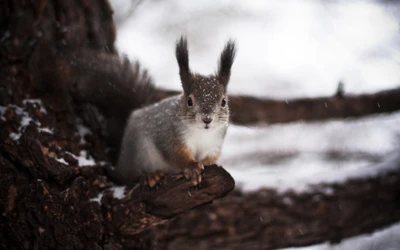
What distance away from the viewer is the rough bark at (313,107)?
1.90 m

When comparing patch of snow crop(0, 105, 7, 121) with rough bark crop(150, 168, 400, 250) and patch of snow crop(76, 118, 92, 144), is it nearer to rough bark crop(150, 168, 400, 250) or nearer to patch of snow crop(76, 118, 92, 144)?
patch of snow crop(76, 118, 92, 144)

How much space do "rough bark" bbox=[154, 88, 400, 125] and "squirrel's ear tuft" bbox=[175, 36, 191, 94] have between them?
0.56 metres

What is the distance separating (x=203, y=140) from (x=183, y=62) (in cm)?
31

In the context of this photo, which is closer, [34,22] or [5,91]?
[5,91]

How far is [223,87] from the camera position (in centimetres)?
133

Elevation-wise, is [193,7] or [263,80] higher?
[193,7]

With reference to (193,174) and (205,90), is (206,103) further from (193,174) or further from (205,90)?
(193,174)

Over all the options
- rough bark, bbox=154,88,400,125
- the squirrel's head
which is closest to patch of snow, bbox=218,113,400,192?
rough bark, bbox=154,88,400,125

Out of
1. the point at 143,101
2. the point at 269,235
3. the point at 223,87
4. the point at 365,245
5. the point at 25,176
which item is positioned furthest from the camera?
the point at 365,245

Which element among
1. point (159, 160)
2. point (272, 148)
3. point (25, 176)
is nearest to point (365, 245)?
point (272, 148)

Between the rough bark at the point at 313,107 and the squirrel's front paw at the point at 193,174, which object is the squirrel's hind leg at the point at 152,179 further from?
the rough bark at the point at 313,107

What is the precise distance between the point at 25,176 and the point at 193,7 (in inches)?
72.5

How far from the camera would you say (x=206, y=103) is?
1.23 m

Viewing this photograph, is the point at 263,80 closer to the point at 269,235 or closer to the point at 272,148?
the point at 272,148
